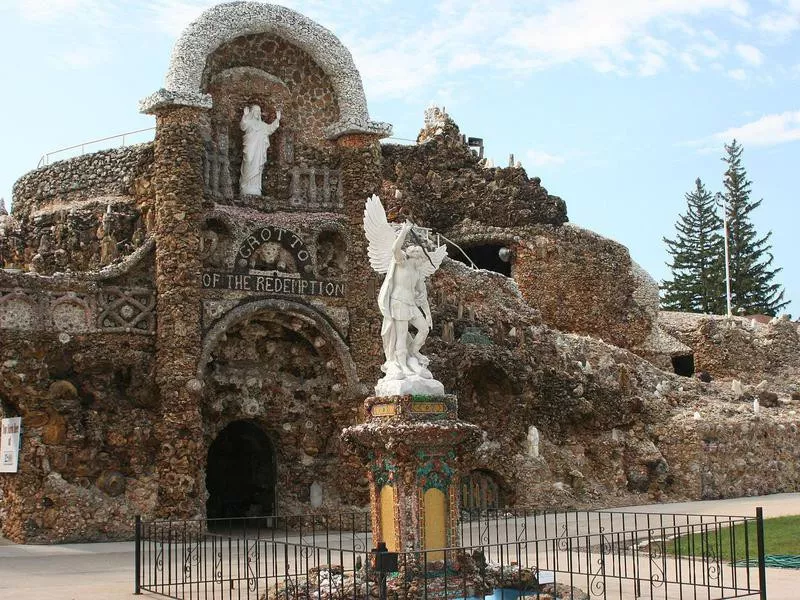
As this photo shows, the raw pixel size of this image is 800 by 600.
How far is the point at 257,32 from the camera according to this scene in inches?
1011

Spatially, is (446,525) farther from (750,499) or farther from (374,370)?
(750,499)

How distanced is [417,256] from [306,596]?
15.9ft

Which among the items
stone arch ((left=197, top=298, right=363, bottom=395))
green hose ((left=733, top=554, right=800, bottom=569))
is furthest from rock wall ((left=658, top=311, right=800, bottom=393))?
green hose ((left=733, top=554, right=800, bottom=569))

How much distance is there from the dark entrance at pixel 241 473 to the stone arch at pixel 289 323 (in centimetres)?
225

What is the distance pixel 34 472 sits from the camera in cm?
2252

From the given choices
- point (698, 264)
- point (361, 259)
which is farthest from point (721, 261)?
point (361, 259)

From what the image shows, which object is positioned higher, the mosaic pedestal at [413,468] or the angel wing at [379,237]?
the angel wing at [379,237]

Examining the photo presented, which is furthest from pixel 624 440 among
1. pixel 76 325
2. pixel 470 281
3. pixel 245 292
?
pixel 76 325

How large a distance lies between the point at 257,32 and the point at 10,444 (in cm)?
978

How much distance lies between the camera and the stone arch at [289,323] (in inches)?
942

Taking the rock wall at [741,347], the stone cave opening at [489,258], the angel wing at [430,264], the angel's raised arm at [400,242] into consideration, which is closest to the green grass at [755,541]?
the angel wing at [430,264]

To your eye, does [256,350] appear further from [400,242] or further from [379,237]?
[400,242]

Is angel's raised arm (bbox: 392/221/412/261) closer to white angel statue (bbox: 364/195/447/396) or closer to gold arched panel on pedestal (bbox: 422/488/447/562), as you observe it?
white angel statue (bbox: 364/195/447/396)

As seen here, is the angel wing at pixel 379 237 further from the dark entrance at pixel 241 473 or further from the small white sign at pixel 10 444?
the dark entrance at pixel 241 473
